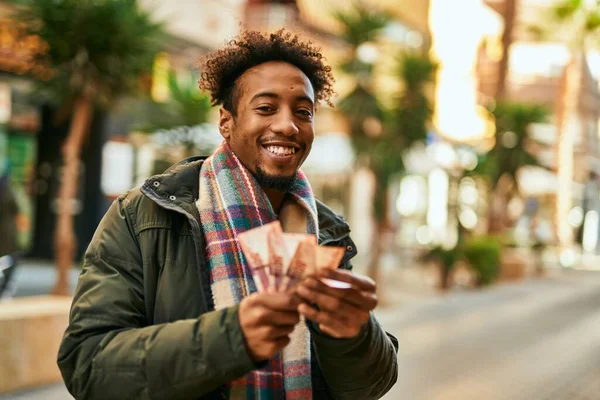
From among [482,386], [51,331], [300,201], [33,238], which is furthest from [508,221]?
[300,201]

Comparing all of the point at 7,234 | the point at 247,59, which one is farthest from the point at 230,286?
the point at 7,234

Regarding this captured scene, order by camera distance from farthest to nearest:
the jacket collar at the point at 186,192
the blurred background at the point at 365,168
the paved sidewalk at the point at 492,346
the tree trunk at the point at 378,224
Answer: the tree trunk at the point at 378,224 → the blurred background at the point at 365,168 → the paved sidewalk at the point at 492,346 → the jacket collar at the point at 186,192

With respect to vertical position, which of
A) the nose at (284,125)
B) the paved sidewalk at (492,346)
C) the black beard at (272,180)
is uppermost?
the nose at (284,125)

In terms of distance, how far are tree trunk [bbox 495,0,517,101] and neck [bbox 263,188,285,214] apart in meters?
22.2

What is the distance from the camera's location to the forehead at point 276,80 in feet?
6.70

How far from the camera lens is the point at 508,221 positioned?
25.1 m

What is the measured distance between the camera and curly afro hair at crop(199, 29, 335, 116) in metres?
2.14

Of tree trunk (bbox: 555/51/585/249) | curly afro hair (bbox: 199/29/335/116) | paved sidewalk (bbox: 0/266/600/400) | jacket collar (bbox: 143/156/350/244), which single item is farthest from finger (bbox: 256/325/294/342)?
tree trunk (bbox: 555/51/585/249)

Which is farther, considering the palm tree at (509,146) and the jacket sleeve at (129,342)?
the palm tree at (509,146)

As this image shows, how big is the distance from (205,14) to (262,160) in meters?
16.2

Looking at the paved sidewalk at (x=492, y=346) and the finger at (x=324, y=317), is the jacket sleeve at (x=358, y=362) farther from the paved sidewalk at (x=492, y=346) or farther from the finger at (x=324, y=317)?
the paved sidewalk at (x=492, y=346)

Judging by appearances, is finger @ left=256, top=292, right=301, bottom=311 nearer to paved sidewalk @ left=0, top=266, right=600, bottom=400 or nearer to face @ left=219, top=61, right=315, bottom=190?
face @ left=219, top=61, right=315, bottom=190

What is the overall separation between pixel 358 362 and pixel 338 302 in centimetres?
35

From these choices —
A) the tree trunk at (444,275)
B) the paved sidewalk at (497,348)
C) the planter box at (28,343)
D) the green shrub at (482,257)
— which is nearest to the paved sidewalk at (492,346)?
the paved sidewalk at (497,348)
